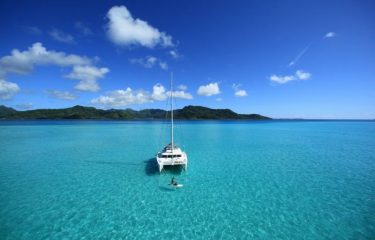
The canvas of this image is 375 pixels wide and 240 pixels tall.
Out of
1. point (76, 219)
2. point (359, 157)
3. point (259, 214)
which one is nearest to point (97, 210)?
point (76, 219)

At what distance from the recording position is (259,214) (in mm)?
13477

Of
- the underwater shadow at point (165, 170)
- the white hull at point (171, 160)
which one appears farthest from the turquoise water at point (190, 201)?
the white hull at point (171, 160)

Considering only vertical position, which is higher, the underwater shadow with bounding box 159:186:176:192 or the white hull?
the white hull

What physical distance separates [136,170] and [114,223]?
1157 centimetres

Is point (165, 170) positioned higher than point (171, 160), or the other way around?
point (171, 160)

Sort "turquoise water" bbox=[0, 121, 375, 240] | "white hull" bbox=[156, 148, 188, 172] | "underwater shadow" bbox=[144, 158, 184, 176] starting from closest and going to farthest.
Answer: "turquoise water" bbox=[0, 121, 375, 240]
"white hull" bbox=[156, 148, 188, 172]
"underwater shadow" bbox=[144, 158, 184, 176]

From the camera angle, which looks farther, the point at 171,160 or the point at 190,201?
the point at 171,160

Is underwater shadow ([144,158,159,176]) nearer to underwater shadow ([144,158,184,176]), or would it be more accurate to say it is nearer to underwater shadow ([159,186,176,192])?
underwater shadow ([144,158,184,176])

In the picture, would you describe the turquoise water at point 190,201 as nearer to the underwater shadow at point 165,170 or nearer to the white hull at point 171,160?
the underwater shadow at point 165,170

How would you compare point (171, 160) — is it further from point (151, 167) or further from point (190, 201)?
point (190, 201)

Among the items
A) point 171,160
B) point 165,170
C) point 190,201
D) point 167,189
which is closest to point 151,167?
point 165,170

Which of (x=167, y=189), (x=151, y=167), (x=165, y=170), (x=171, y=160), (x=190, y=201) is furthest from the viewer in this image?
(x=151, y=167)

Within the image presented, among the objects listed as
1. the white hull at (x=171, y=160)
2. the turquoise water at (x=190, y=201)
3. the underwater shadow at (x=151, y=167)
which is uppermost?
the white hull at (x=171, y=160)

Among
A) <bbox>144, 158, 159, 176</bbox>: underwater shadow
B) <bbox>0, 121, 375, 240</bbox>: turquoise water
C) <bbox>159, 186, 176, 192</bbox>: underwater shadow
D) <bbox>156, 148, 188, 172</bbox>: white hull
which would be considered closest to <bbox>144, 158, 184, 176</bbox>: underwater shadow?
<bbox>144, 158, 159, 176</bbox>: underwater shadow
